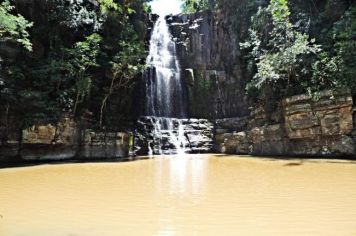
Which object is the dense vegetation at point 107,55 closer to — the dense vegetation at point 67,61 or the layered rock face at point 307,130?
the dense vegetation at point 67,61

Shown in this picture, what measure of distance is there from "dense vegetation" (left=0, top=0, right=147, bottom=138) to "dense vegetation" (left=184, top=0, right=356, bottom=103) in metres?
7.04

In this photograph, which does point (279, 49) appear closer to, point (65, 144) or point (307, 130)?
point (307, 130)

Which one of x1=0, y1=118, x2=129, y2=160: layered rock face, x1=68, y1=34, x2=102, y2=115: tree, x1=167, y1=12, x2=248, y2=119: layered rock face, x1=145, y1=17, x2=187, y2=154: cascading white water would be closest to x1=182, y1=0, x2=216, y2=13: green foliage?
x1=167, y1=12, x2=248, y2=119: layered rock face

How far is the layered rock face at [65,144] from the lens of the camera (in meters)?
15.3

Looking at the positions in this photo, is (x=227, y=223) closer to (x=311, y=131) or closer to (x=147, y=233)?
(x=147, y=233)

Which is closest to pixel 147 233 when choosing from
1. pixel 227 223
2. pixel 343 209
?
pixel 227 223

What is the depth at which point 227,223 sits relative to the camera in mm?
4223

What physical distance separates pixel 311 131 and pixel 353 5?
23.7 ft

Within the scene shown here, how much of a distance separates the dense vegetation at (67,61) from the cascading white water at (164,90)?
2238 mm

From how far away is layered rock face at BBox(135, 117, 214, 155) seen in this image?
21266 mm

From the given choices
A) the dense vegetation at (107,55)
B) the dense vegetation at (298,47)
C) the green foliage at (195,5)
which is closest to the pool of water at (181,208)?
the dense vegetation at (107,55)

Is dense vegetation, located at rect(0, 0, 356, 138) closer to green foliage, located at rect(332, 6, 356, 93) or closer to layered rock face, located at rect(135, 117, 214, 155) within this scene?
green foliage, located at rect(332, 6, 356, 93)

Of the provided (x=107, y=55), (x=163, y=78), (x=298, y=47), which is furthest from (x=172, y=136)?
(x=298, y=47)

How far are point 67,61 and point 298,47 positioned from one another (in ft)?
37.5
